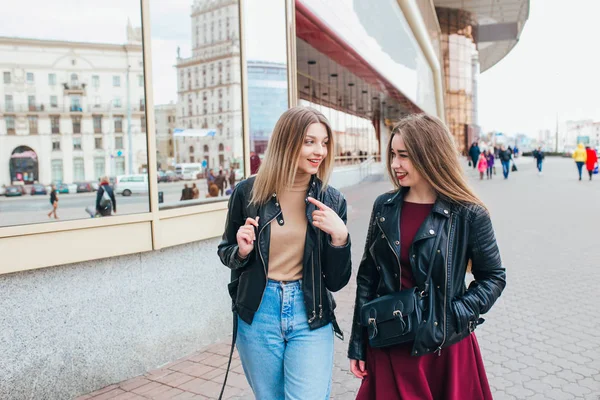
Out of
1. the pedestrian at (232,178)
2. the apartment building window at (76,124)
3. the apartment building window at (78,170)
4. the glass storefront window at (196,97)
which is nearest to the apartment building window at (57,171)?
the apartment building window at (78,170)

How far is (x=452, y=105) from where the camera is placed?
2158 inches

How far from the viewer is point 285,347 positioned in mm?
2338

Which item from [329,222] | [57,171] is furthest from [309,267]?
[57,171]

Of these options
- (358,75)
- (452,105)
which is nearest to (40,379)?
(358,75)

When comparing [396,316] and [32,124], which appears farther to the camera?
[32,124]

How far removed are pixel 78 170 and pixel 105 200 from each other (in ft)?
1.14

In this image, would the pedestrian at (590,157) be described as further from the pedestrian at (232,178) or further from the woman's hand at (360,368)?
the woman's hand at (360,368)

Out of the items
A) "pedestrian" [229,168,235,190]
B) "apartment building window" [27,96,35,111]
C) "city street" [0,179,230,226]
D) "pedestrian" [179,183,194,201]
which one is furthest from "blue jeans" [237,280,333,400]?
"pedestrian" [229,168,235,190]

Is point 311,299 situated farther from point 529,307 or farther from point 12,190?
point 529,307

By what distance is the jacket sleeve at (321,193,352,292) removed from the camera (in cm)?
230

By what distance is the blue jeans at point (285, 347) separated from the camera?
7.49 feet

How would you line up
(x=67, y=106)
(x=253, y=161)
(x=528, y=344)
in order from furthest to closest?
(x=253, y=161), (x=528, y=344), (x=67, y=106)

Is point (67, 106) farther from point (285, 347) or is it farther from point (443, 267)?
point (443, 267)

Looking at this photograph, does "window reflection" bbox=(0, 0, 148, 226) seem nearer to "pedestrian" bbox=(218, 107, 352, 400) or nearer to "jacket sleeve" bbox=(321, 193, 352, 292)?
"pedestrian" bbox=(218, 107, 352, 400)
